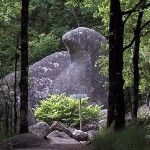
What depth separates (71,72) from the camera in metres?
28.5

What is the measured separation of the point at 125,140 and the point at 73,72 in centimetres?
1895

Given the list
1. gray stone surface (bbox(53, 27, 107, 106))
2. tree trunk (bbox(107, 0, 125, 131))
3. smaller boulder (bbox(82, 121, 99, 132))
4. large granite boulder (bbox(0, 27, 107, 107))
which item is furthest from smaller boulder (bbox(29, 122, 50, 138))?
gray stone surface (bbox(53, 27, 107, 106))

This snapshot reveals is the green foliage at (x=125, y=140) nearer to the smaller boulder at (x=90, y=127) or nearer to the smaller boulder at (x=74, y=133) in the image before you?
the smaller boulder at (x=74, y=133)

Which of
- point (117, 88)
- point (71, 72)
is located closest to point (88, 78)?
point (71, 72)

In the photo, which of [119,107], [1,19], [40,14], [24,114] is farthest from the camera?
[40,14]

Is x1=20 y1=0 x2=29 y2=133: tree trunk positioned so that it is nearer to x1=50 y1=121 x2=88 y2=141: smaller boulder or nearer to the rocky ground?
the rocky ground

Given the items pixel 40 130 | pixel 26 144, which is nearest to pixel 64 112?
pixel 40 130

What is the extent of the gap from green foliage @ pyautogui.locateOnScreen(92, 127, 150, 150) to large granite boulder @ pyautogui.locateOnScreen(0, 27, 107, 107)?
54.3ft

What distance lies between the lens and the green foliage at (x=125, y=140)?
30.1 feet

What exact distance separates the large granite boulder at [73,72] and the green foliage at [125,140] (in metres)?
16.5

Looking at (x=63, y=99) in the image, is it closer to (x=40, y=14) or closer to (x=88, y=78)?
(x=88, y=78)

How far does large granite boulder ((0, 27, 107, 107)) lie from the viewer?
27750 millimetres

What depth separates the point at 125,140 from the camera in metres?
9.67

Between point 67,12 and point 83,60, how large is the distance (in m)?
11.8
